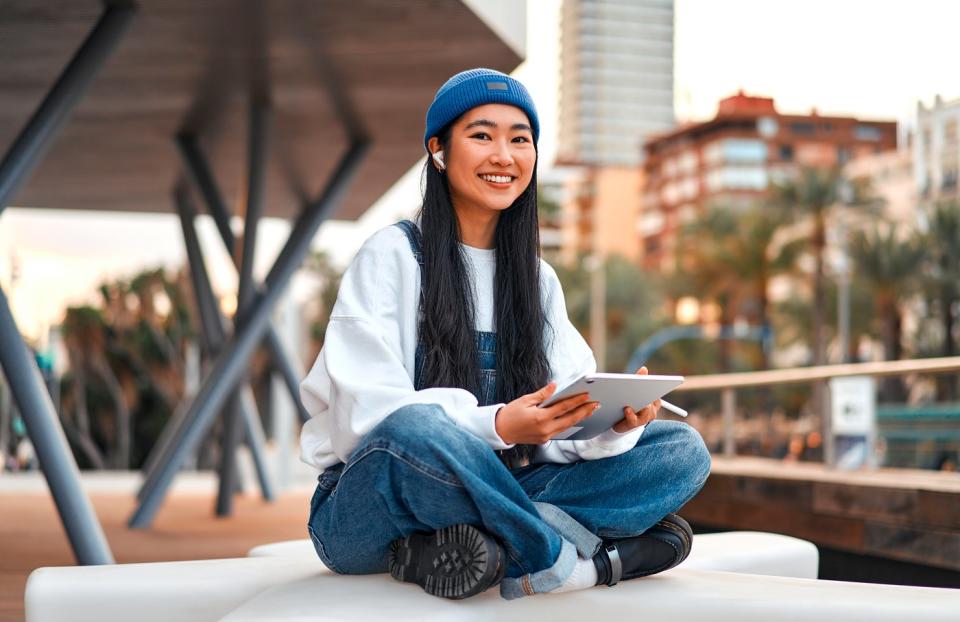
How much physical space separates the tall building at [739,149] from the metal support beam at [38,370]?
96.2 meters

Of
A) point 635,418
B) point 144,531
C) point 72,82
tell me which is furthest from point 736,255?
point 635,418

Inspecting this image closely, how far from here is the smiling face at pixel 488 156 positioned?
11.5ft

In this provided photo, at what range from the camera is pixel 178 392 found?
129 feet

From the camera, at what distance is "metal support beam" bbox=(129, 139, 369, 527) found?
9.75 meters

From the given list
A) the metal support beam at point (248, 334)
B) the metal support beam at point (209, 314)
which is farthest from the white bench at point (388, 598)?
the metal support beam at point (209, 314)

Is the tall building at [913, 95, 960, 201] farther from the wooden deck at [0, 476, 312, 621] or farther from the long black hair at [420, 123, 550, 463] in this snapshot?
the long black hair at [420, 123, 550, 463]

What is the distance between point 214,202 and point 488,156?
802 cm

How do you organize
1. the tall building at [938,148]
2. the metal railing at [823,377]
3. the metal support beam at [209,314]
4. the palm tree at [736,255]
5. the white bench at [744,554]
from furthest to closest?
the tall building at [938,148], the palm tree at [736,255], the metal support beam at [209,314], the metal railing at [823,377], the white bench at [744,554]

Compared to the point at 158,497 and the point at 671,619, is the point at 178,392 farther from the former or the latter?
the point at 671,619

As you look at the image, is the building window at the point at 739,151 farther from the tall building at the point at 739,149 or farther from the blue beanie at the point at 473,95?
the blue beanie at the point at 473,95

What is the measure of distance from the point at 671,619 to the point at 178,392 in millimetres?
37640

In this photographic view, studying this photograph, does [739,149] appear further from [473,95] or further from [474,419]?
[474,419]

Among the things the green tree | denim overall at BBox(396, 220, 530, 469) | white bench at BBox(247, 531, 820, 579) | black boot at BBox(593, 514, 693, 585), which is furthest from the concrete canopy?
the green tree

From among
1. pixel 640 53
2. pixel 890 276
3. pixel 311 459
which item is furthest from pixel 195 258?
pixel 640 53
